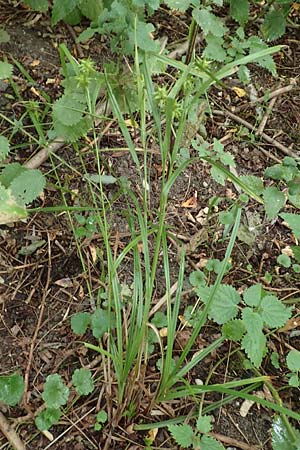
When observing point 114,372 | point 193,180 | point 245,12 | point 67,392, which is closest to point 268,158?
point 193,180

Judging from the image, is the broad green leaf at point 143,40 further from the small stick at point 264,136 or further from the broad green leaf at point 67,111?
the small stick at point 264,136

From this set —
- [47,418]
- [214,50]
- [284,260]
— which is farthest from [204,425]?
[214,50]

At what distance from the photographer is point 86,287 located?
166 centimetres

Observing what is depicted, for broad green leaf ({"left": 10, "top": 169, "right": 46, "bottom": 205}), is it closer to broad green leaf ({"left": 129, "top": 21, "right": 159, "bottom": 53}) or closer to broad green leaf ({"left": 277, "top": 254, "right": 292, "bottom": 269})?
broad green leaf ({"left": 129, "top": 21, "right": 159, "bottom": 53})

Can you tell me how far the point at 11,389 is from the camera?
1.41 meters

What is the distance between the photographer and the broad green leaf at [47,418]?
1.40m

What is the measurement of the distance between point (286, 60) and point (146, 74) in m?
1.26

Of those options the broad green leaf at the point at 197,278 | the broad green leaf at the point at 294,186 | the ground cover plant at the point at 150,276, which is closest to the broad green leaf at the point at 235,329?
the ground cover plant at the point at 150,276

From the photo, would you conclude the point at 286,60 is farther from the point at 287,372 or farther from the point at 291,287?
the point at 287,372

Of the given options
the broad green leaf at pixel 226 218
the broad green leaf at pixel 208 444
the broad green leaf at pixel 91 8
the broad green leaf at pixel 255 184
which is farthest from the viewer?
the broad green leaf at pixel 91 8

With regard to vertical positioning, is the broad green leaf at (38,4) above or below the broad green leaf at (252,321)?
above

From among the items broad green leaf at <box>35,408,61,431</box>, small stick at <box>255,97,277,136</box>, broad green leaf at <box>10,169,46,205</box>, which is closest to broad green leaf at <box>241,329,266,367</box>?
broad green leaf at <box>35,408,61,431</box>

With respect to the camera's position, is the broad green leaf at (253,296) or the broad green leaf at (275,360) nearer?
the broad green leaf at (253,296)

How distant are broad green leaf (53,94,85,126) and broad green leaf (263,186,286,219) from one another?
0.56m
